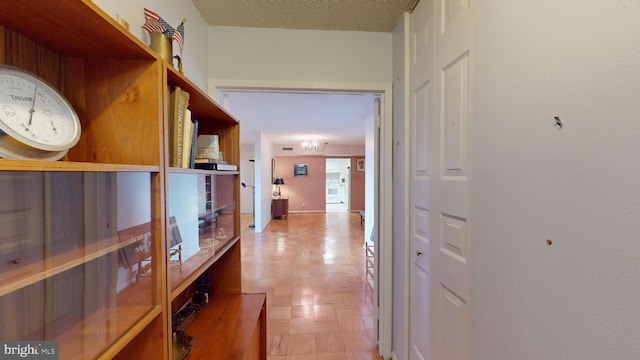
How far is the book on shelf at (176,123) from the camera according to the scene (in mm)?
824

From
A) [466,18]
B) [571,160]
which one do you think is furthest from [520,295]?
[466,18]

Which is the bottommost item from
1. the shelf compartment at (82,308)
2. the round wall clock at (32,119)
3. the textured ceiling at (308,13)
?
the shelf compartment at (82,308)

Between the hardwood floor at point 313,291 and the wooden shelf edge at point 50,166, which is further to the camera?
the hardwood floor at point 313,291

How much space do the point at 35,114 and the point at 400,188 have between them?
5.43 ft

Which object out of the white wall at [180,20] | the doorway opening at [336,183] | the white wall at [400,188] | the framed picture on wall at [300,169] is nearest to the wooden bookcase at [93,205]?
the white wall at [180,20]

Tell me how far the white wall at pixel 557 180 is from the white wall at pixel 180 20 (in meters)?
1.20

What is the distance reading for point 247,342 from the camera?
1092 millimetres

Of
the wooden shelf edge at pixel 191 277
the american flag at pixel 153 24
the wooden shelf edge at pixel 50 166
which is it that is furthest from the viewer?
the american flag at pixel 153 24

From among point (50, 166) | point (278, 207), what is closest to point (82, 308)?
point (50, 166)

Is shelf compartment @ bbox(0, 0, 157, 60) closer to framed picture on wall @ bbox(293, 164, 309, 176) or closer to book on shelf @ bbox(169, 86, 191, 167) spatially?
book on shelf @ bbox(169, 86, 191, 167)

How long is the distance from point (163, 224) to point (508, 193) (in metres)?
1.08

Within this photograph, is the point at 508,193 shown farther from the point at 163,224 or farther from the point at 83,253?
the point at 83,253

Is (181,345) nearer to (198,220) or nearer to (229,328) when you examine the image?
(229,328)

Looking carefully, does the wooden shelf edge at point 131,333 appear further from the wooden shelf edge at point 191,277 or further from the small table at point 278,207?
the small table at point 278,207
